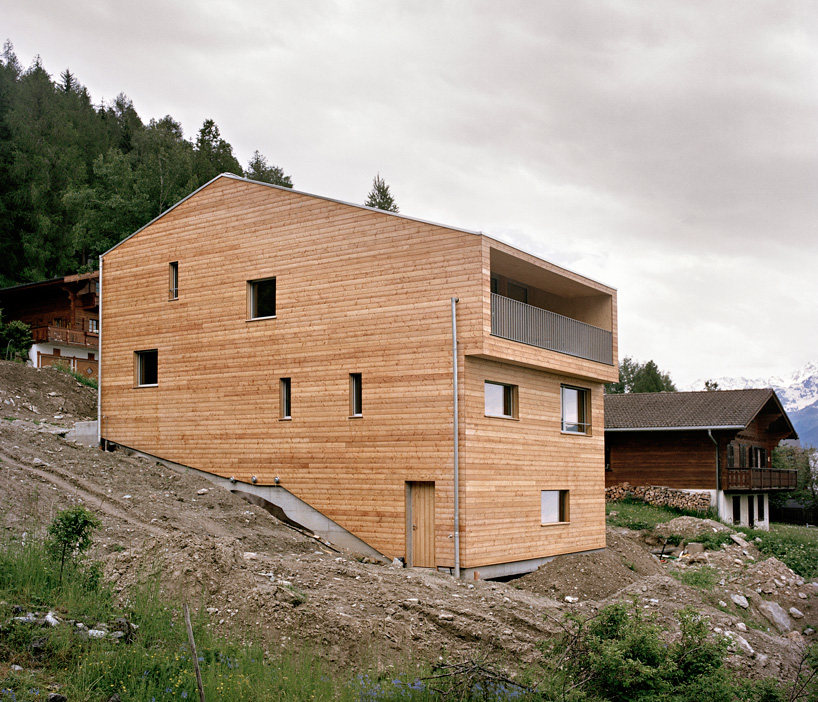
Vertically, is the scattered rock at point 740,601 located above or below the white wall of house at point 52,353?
below

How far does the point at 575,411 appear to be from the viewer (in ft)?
69.7

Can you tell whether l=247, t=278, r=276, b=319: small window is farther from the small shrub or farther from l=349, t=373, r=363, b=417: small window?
the small shrub

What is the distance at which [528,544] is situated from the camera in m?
18.2

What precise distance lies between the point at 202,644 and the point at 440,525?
28.2 feet

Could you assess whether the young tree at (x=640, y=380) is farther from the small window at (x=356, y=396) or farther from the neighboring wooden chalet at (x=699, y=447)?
the small window at (x=356, y=396)

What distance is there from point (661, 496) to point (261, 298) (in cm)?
2042

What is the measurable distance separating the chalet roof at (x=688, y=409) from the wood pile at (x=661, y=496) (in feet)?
8.40

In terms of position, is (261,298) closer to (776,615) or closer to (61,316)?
(776,615)

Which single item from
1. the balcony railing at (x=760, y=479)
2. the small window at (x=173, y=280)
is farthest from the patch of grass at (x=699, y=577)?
the small window at (x=173, y=280)

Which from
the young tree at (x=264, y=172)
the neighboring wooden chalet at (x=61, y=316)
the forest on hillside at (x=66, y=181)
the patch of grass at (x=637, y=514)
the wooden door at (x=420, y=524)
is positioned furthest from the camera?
the young tree at (x=264, y=172)

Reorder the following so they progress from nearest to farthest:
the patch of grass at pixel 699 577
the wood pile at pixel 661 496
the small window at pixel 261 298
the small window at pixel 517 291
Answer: the patch of grass at pixel 699 577, the small window at pixel 261 298, the small window at pixel 517 291, the wood pile at pixel 661 496

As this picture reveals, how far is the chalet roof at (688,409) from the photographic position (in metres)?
32.9

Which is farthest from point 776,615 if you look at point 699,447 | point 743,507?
point 743,507

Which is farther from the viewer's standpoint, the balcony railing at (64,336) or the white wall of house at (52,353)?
the white wall of house at (52,353)
